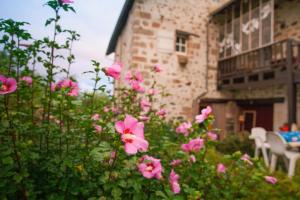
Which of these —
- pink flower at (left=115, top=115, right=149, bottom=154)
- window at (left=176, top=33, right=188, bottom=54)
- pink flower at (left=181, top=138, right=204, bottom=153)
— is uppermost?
window at (left=176, top=33, right=188, bottom=54)

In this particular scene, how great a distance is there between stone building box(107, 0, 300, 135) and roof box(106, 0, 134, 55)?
44mm

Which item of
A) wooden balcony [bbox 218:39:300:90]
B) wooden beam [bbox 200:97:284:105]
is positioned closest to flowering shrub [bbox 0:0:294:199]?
wooden balcony [bbox 218:39:300:90]

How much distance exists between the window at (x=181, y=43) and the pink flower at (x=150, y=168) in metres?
7.60

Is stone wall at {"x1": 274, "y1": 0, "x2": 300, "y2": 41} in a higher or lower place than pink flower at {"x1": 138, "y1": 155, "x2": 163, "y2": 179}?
higher

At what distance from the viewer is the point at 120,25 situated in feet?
31.3

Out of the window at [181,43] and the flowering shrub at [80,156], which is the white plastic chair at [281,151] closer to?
the flowering shrub at [80,156]

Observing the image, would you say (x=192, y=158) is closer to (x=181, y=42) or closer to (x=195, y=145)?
(x=195, y=145)

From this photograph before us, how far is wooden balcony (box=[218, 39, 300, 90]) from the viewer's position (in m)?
6.10

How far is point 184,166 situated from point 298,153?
321cm

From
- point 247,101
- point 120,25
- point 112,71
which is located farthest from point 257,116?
point 112,71

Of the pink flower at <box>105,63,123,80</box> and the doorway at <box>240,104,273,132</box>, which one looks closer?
the pink flower at <box>105,63,123,80</box>

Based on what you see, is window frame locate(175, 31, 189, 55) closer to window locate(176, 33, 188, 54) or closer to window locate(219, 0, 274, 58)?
window locate(176, 33, 188, 54)

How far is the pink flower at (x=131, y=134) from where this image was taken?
971mm

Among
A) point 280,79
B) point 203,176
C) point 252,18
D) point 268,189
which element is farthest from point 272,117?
point 203,176
